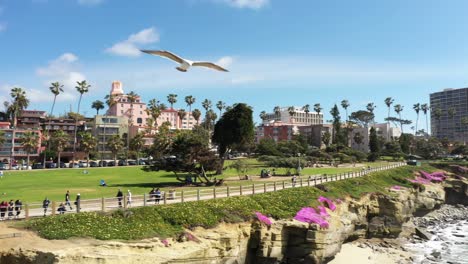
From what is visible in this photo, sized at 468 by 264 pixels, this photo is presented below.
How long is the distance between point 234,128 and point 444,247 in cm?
2787

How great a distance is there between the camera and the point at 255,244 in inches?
1102

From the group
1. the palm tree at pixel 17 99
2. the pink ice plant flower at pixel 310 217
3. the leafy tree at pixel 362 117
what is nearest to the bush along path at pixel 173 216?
the pink ice plant flower at pixel 310 217

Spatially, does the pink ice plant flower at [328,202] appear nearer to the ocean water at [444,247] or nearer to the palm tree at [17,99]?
the ocean water at [444,247]

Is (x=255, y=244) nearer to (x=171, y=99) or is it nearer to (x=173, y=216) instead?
(x=173, y=216)

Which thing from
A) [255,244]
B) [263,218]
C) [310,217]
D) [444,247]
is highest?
[263,218]

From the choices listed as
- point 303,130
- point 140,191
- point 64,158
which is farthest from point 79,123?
point 140,191

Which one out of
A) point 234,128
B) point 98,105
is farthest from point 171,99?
point 234,128

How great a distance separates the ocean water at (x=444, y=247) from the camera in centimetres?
3419

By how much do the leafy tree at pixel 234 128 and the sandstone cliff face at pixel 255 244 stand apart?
18.1 m

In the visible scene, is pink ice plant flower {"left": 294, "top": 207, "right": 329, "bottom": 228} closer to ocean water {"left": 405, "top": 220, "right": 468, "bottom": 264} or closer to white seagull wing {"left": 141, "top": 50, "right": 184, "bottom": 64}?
ocean water {"left": 405, "top": 220, "right": 468, "bottom": 264}

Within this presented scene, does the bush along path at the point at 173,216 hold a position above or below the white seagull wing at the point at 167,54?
below

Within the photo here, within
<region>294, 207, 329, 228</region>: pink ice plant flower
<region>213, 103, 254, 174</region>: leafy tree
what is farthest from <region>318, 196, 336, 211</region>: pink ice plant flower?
<region>213, 103, 254, 174</region>: leafy tree

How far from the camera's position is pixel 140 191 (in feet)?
131

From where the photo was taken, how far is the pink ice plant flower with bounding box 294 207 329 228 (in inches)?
1213
